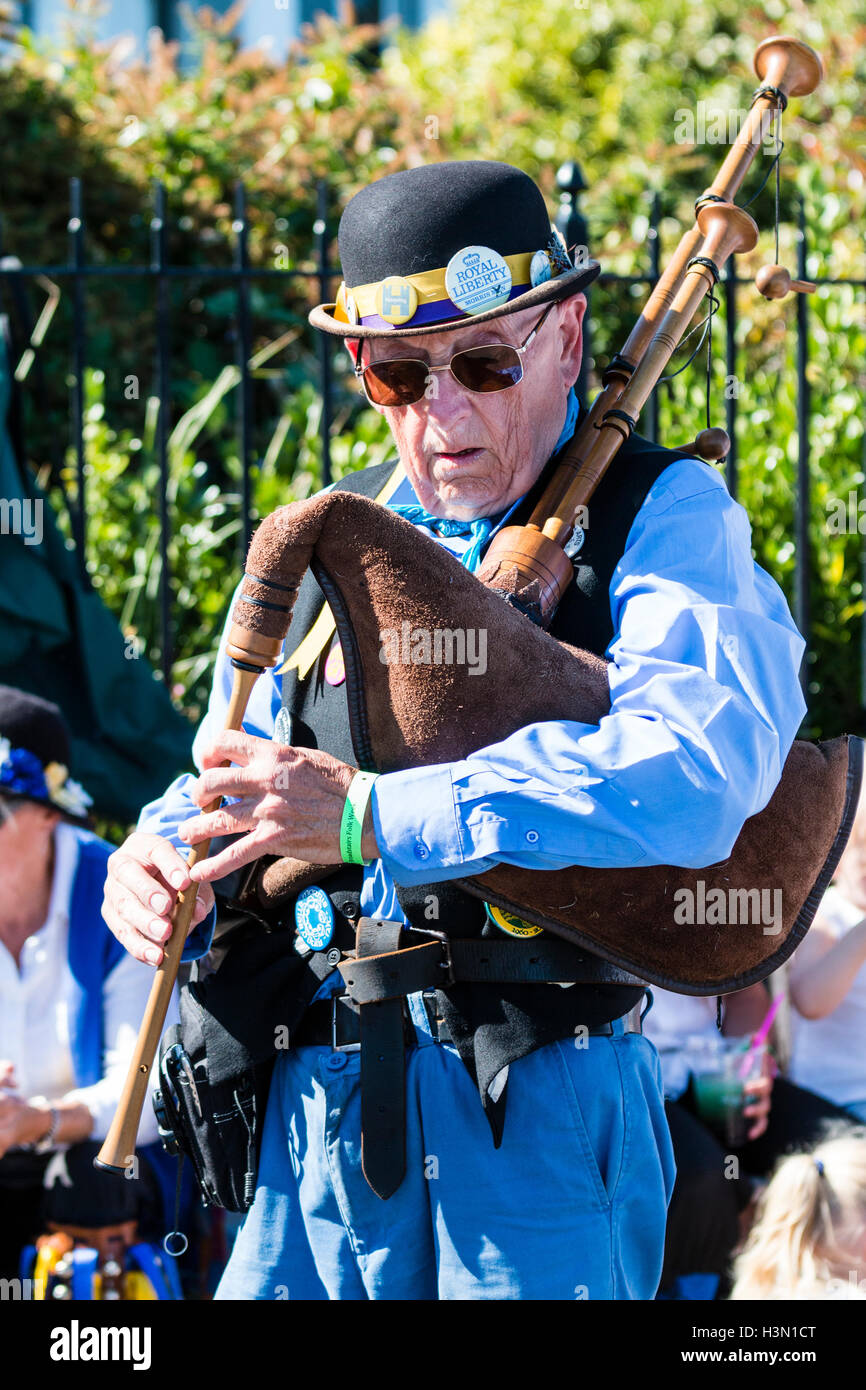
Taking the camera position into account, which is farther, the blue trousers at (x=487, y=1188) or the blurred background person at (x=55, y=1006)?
the blurred background person at (x=55, y=1006)

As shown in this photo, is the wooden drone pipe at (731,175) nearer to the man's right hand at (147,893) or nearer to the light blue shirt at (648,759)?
the light blue shirt at (648,759)

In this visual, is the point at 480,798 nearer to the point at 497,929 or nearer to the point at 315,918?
the point at 497,929

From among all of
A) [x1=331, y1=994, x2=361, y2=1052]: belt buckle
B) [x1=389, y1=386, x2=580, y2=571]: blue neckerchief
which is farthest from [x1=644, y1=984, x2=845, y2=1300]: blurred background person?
[x1=389, y1=386, x2=580, y2=571]: blue neckerchief

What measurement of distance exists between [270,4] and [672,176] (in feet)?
16.9

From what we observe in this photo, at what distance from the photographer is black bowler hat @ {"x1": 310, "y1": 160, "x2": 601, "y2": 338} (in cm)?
196

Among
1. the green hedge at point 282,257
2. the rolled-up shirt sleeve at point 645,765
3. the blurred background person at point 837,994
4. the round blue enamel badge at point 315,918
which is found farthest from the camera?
the green hedge at point 282,257

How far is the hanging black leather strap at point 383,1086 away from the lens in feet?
6.16

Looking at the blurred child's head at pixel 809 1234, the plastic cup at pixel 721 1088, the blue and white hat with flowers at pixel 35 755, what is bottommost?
the blurred child's head at pixel 809 1234

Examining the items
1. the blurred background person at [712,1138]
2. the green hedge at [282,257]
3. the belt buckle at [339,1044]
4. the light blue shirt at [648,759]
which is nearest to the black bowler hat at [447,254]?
the light blue shirt at [648,759]

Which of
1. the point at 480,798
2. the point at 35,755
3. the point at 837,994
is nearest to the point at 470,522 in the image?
the point at 480,798

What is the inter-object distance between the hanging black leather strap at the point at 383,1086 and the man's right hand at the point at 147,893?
261 mm

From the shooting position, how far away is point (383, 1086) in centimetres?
189

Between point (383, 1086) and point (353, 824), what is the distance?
0.40 m
